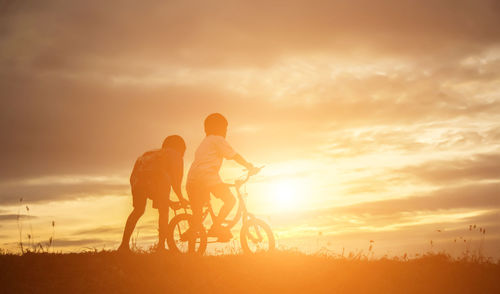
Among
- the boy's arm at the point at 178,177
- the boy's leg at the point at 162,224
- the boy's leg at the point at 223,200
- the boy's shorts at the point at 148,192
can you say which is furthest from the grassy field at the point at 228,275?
the boy's arm at the point at 178,177

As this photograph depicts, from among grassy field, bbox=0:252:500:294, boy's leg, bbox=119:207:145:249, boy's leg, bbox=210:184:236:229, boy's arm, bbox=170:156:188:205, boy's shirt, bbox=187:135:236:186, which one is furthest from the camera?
boy's arm, bbox=170:156:188:205

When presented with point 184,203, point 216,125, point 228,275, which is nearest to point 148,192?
point 184,203

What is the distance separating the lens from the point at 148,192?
39.8 feet

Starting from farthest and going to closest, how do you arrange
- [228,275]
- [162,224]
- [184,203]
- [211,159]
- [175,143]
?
[175,143] < [184,203] < [162,224] < [211,159] < [228,275]

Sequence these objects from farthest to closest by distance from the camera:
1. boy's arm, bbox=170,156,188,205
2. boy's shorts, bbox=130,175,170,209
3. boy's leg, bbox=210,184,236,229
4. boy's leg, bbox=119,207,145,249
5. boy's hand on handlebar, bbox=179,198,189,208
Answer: boy's hand on handlebar, bbox=179,198,189,208, boy's arm, bbox=170,156,188,205, boy's shorts, bbox=130,175,170,209, boy's leg, bbox=119,207,145,249, boy's leg, bbox=210,184,236,229

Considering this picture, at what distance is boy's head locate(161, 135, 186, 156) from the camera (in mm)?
12523

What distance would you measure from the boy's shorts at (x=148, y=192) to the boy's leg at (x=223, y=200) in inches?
49.9

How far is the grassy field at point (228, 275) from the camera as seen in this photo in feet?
32.8

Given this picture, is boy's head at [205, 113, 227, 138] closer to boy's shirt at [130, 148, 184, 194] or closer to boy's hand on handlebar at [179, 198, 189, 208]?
boy's shirt at [130, 148, 184, 194]

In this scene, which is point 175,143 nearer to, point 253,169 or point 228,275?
point 253,169

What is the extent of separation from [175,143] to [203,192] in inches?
60.4

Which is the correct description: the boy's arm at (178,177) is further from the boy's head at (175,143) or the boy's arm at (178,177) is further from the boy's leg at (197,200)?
the boy's leg at (197,200)

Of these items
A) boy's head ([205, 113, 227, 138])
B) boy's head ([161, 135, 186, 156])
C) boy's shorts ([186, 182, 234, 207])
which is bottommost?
boy's shorts ([186, 182, 234, 207])

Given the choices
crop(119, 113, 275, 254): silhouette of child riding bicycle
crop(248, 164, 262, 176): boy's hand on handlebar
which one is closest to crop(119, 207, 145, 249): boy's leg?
crop(119, 113, 275, 254): silhouette of child riding bicycle
